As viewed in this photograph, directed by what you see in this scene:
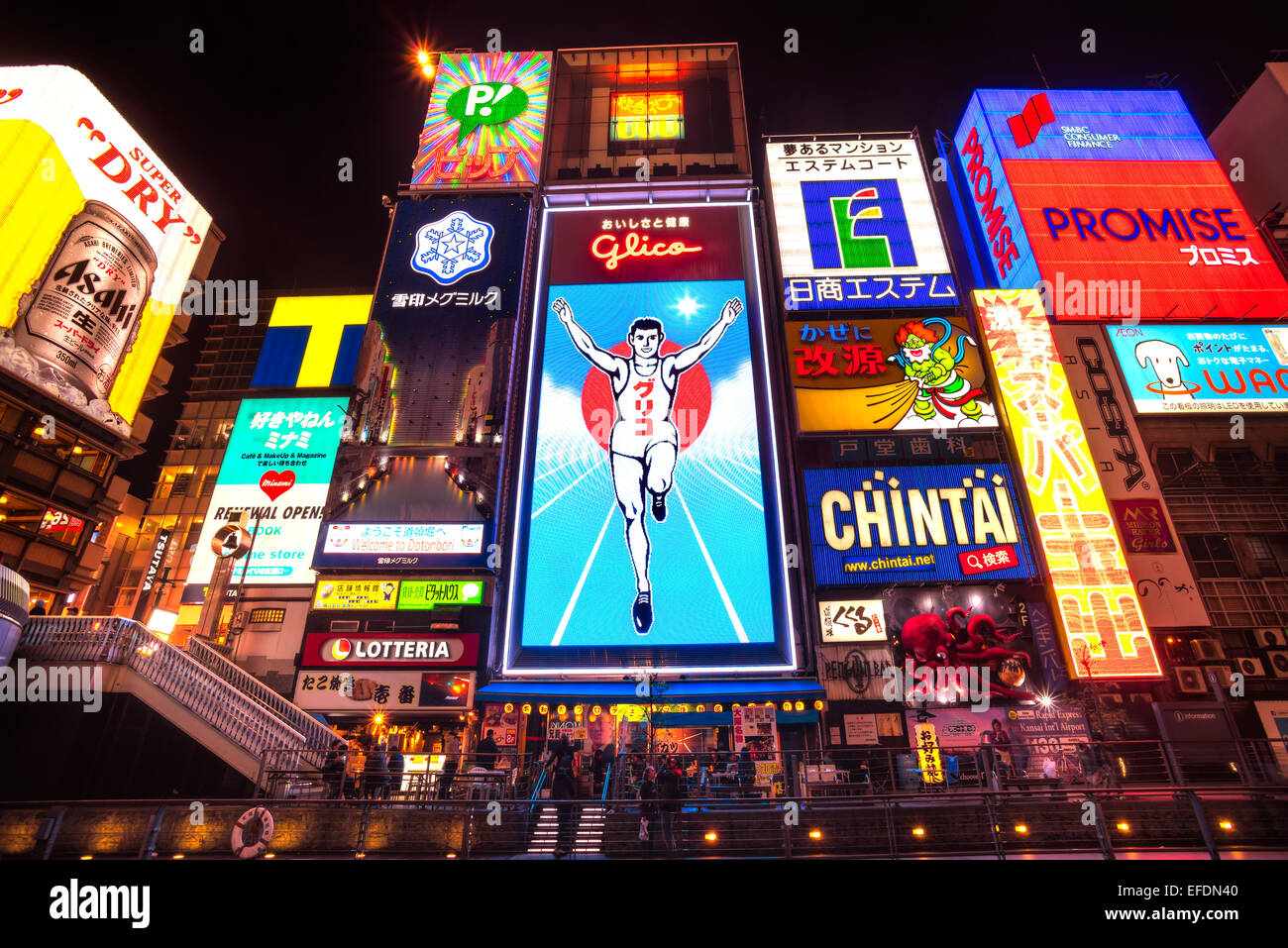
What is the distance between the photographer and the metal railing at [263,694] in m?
17.0

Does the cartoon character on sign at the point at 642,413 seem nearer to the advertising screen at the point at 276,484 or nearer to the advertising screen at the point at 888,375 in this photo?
the advertising screen at the point at 888,375

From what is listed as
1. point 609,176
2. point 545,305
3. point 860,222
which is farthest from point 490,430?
point 860,222

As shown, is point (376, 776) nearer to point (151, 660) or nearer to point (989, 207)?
point (151, 660)

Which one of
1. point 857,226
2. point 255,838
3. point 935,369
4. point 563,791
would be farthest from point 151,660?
point 857,226

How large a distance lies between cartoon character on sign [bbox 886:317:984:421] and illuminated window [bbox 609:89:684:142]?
51.1 ft

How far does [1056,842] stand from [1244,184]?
40670mm

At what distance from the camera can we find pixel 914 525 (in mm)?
22281

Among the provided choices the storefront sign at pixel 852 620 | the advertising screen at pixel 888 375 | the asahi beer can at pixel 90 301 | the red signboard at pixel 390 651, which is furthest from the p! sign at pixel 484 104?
the storefront sign at pixel 852 620

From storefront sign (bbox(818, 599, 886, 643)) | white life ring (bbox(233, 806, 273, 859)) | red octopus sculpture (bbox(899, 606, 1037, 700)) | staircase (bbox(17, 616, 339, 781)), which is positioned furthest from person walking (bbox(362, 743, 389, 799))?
red octopus sculpture (bbox(899, 606, 1037, 700))

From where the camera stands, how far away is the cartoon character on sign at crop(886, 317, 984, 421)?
24062 millimetres

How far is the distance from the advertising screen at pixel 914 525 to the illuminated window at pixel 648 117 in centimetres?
1935

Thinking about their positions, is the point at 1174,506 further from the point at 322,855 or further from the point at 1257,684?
the point at 322,855

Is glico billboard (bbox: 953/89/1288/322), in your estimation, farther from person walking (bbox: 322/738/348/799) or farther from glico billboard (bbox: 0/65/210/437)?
glico billboard (bbox: 0/65/210/437)
